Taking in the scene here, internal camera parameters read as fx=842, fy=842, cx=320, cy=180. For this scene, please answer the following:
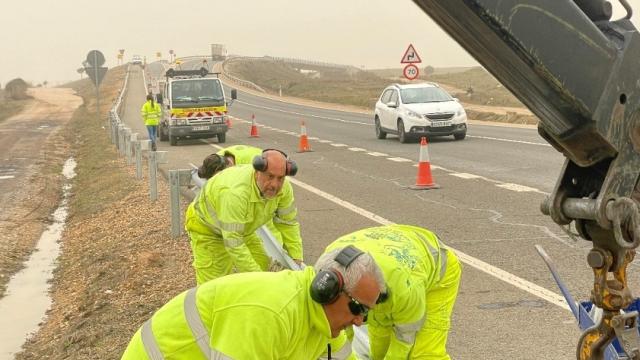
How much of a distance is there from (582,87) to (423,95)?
21.7 m

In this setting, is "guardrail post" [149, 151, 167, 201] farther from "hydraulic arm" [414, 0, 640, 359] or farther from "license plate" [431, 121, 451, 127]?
"license plate" [431, 121, 451, 127]

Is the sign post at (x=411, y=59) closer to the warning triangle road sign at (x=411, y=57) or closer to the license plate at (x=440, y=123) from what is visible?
the warning triangle road sign at (x=411, y=57)

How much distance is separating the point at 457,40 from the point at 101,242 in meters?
10.6

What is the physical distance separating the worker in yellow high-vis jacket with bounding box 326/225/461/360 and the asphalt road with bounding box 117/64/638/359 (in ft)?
4.47

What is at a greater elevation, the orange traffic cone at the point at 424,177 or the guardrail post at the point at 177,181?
the guardrail post at the point at 177,181

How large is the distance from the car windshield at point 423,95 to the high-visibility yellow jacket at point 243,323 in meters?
20.6

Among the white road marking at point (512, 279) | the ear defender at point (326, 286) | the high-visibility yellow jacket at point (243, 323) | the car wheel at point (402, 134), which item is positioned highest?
the ear defender at point (326, 286)

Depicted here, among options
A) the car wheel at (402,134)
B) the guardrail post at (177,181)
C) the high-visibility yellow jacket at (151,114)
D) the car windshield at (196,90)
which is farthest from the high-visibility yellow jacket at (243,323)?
the car windshield at (196,90)

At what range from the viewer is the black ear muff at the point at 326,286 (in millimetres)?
2951

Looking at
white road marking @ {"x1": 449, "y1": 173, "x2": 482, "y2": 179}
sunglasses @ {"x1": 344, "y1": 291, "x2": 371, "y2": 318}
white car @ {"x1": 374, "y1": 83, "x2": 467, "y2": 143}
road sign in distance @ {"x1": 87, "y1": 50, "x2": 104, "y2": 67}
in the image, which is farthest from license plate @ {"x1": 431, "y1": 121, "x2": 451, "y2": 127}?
sunglasses @ {"x1": 344, "y1": 291, "x2": 371, "y2": 318}

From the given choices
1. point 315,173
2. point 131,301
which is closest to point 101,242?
point 131,301

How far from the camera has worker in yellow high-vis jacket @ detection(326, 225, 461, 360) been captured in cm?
406

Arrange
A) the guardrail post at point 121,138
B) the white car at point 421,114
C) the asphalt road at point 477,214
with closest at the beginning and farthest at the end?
the asphalt road at point 477,214, the guardrail post at point 121,138, the white car at point 421,114

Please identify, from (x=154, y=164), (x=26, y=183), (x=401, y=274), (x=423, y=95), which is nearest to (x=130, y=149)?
(x=26, y=183)
